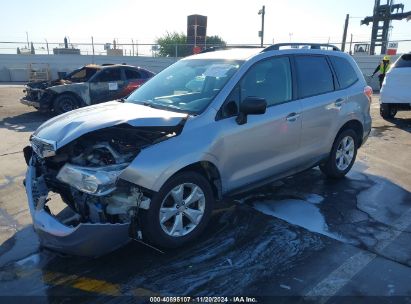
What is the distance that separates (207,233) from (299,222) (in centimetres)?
109

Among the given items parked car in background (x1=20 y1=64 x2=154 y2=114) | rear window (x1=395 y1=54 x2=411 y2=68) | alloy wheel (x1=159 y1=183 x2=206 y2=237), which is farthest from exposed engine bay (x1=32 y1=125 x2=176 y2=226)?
rear window (x1=395 y1=54 x2=411 y2=68)

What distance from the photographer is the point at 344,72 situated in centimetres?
571

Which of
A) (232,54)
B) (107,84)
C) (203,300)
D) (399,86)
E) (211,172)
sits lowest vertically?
(203,300)

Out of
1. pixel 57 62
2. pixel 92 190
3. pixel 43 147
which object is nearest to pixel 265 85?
pixel 92 190

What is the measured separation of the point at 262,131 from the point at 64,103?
8.94 metres

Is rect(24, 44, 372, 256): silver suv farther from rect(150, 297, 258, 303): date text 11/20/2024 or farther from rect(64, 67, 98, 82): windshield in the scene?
rect(64, 67, 98, 82): windshield

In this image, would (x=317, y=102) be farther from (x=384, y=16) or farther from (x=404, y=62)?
(x=384, y=16)

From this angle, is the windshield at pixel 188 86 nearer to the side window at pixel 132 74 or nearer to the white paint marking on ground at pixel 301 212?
the white paint marking on ground at pixel 301 212

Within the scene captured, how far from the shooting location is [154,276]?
11.1 ft

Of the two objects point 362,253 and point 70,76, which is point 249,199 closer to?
point 362,253

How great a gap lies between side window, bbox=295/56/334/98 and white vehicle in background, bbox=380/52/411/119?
6.25m

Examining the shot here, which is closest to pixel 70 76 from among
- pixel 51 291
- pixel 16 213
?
pixel 16 213

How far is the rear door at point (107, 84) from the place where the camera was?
12.0 m

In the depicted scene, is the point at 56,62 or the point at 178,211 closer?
the point at 178,211
